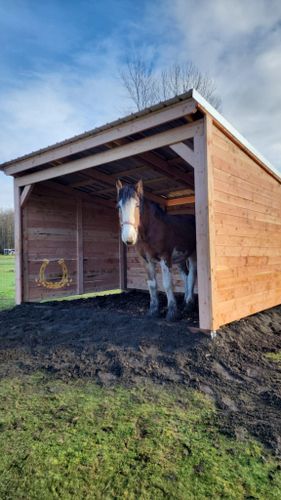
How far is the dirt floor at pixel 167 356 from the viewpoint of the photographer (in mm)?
2322

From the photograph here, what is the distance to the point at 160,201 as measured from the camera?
759 centimetres

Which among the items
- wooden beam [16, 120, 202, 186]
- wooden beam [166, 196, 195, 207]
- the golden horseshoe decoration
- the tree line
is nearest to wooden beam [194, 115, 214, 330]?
wooden beam [16, 120, 202, 186]

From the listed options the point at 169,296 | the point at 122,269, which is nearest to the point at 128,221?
A: the point at 169,296

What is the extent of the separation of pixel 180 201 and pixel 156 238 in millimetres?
3193

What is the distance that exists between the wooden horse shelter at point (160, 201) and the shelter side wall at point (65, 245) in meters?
0.03

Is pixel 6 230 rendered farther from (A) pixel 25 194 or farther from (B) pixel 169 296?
(B) pixel 169 296

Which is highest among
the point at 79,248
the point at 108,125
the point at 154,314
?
the point at 108,125

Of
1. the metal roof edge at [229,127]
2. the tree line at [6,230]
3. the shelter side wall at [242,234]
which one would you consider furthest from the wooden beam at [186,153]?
the tree line at [6,230]

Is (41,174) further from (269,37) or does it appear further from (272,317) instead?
(269,37)

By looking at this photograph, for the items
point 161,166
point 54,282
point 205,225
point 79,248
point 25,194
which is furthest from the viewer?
point 79,248

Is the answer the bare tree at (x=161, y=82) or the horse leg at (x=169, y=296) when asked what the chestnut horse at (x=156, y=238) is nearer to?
the horse leg at (x=169, y=296)

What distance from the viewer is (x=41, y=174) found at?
18.1 ft

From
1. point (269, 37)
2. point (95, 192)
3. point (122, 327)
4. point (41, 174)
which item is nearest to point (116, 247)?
point (95, 192)

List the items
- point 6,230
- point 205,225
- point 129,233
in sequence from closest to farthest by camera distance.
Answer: point 205,225, point 129,233, point 6,230
